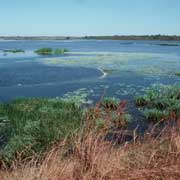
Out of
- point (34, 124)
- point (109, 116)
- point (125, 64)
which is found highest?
point (109, 116)

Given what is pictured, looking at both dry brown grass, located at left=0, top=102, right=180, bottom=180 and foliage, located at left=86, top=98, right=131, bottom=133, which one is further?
foliage, located at left=86, top=98, right=131, bottom=133

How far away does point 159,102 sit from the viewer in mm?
14352

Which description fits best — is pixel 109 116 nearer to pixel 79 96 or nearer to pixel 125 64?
pixel 79 96

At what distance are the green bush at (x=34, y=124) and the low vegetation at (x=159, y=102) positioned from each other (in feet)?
9.03

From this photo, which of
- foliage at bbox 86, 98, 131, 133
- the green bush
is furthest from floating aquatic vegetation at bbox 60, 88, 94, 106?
the green bush

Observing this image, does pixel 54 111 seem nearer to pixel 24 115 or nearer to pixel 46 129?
pixel 24 115

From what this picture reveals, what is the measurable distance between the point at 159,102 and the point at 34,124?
23.4 feet

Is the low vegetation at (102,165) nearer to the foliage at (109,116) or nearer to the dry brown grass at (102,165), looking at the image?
the dry brown grass at (102,165)

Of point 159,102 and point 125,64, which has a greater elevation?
point 159,102

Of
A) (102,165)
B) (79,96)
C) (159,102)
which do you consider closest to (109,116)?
(102,165)

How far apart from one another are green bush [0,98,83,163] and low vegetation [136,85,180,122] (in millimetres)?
2753

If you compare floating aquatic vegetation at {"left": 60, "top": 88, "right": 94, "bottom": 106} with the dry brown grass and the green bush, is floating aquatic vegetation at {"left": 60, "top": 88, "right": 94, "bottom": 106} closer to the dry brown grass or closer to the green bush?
the green bush

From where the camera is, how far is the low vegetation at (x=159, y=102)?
41.4 ft

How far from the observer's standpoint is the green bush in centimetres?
767
